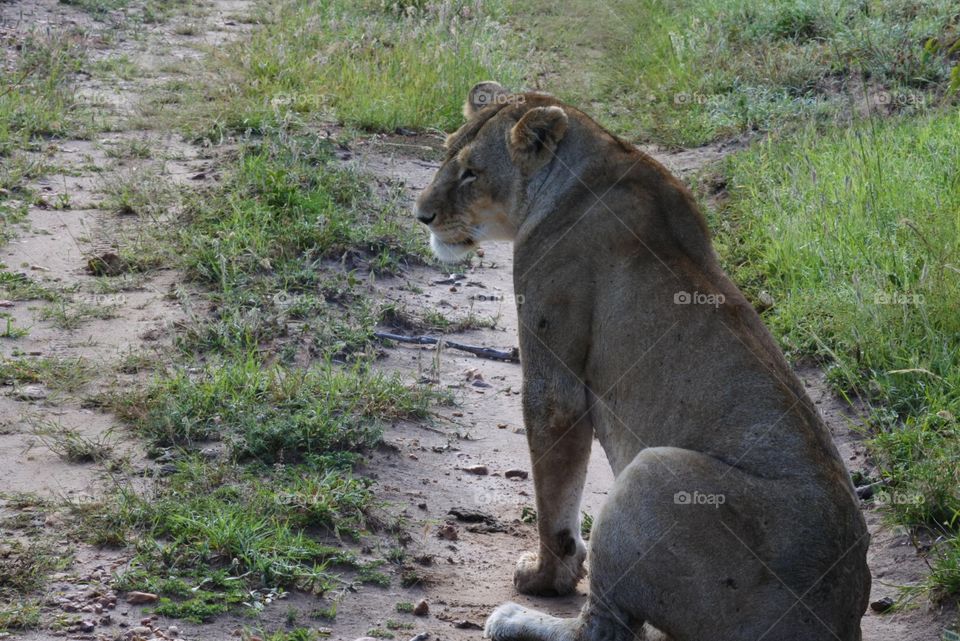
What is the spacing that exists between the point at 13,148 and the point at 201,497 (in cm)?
550

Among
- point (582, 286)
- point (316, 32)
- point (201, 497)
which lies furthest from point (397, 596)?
point (316, 32)

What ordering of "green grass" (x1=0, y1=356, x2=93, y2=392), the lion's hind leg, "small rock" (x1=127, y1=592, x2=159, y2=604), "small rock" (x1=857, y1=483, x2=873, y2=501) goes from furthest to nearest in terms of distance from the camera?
"green grass" (x1=0, y1=356, x2=93, y2=392) < "small rock" (x1=857, y1=483, x2=873, y2=501) < "small rock" (x1=127, y1=592, x2=159, y2=604) < the lion's hind leg

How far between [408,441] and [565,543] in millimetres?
1498

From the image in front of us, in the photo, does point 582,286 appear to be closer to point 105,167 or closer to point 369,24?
point 105,167

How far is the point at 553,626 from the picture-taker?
4797 mm

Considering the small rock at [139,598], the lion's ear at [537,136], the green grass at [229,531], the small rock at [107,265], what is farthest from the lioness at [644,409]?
the small rock at [107,265]

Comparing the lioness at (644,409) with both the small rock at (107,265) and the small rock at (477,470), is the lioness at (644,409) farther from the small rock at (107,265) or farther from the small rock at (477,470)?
the small rock at (107,265)

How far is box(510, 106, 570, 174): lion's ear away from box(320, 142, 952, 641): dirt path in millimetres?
1798

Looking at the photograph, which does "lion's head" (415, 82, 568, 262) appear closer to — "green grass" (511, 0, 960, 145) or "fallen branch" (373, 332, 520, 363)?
"fallen branch" (373, 332, 520, 363)

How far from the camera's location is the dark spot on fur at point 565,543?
5254 mm

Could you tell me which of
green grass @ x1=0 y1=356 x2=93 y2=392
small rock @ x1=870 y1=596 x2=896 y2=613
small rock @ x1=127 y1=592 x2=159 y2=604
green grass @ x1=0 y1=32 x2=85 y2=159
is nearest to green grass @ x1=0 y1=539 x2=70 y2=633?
small rock @ x1=127 y1=592 x2=159 y2=604

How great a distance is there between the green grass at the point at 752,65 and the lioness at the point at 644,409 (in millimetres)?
5382

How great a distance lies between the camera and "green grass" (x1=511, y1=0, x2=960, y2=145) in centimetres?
1101

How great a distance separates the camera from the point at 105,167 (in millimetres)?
9547
